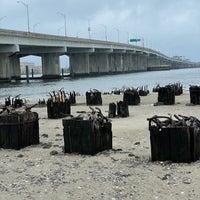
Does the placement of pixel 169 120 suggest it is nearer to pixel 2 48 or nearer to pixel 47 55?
pixel 2 48

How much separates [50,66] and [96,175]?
10493 cm

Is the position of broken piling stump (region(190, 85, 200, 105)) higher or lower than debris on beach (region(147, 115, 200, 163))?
higher

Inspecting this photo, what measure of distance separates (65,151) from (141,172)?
9.16 feet

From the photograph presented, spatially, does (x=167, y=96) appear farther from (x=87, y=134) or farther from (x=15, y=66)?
(x=15, y=66)

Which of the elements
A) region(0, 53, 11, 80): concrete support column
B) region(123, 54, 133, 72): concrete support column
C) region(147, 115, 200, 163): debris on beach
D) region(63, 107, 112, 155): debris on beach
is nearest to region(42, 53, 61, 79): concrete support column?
region(0, 53, 11, 80): concrete support column

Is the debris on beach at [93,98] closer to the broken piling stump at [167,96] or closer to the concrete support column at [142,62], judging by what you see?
the broken piling stump at [167,96]

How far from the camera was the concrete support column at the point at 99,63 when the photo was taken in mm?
143000

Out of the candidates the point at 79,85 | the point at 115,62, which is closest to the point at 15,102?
the point at 79,85

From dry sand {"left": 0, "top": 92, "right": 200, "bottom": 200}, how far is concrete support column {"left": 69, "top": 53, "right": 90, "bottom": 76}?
115 meters

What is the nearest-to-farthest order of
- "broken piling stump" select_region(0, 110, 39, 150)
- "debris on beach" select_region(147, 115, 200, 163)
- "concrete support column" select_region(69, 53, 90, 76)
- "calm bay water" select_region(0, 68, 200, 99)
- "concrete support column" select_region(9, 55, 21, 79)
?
"debris on beach" select_region(147, 115, 200, 163) → "broken piling stump" select_region(0, 110, 39, 150) → "calm bay water" select_region(0, 68, 200, 99) → "concrete support column" select_region(9, 55, 21, 79) → "concrete support column" select_region(69, 53, 90, 76)

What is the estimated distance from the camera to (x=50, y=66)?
11281 centimetres

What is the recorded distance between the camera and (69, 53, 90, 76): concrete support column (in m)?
127

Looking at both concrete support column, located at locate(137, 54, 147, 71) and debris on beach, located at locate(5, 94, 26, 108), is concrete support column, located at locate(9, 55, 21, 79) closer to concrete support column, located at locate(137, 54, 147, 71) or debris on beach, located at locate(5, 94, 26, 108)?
concrete support column, located at locate(137, 54, 147, 71)

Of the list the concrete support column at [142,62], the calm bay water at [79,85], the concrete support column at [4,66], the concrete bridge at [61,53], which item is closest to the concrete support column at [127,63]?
the concrete bridge at [61,53]
